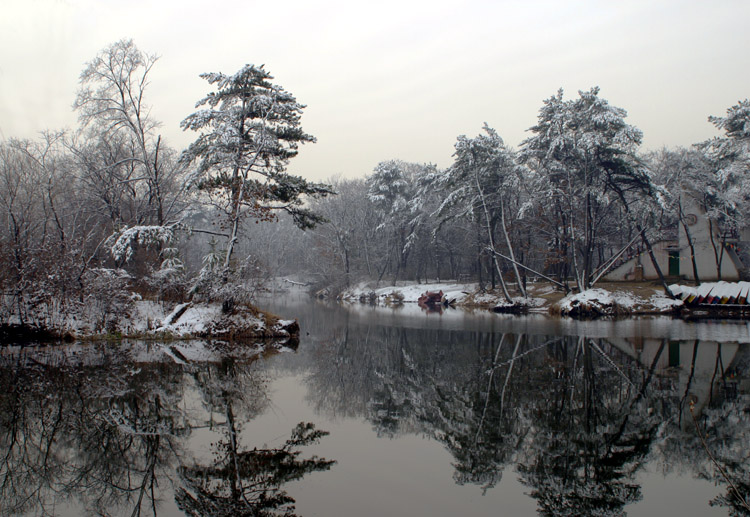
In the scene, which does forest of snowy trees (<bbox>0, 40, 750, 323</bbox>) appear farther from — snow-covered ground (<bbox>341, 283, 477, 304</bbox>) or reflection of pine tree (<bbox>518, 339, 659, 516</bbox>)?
reflection of pine tree (<bbox>518, 339, 659, 516</bbox>)

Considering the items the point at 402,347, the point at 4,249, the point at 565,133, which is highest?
the point at 565,133

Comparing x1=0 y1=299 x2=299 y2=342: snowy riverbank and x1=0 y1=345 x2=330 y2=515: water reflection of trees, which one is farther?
x1=0 y1=299 x2=299 y2=342: snowy riverbank

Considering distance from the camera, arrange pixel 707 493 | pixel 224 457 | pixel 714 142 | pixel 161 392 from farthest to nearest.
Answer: pixel 714 142 < pixel 161 392 < pixel 224 457 < pixel 707 493

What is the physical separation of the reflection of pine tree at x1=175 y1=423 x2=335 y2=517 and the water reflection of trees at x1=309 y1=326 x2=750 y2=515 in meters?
1.66

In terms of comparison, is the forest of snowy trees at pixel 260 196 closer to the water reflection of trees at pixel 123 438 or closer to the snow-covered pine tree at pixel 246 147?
the snow-covered pine tree at pixel 246 147

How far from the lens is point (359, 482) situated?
17.6ft

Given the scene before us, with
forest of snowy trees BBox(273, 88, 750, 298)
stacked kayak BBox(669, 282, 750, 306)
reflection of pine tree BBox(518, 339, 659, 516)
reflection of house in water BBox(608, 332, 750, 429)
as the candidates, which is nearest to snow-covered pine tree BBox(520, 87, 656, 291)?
forest of snowy trees BBox(273, 88, 750, 298)

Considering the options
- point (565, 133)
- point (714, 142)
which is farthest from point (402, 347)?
point (714, 142)

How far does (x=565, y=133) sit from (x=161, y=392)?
28.4 metres

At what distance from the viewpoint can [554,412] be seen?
7.81 metres

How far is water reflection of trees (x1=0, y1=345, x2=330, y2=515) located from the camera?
16.3 ft

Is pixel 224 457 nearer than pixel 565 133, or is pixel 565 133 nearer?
pixel 224 457

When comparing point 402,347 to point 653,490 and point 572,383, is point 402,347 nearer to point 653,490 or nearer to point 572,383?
point 572,383

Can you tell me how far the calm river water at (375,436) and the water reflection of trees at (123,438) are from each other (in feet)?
0.09
